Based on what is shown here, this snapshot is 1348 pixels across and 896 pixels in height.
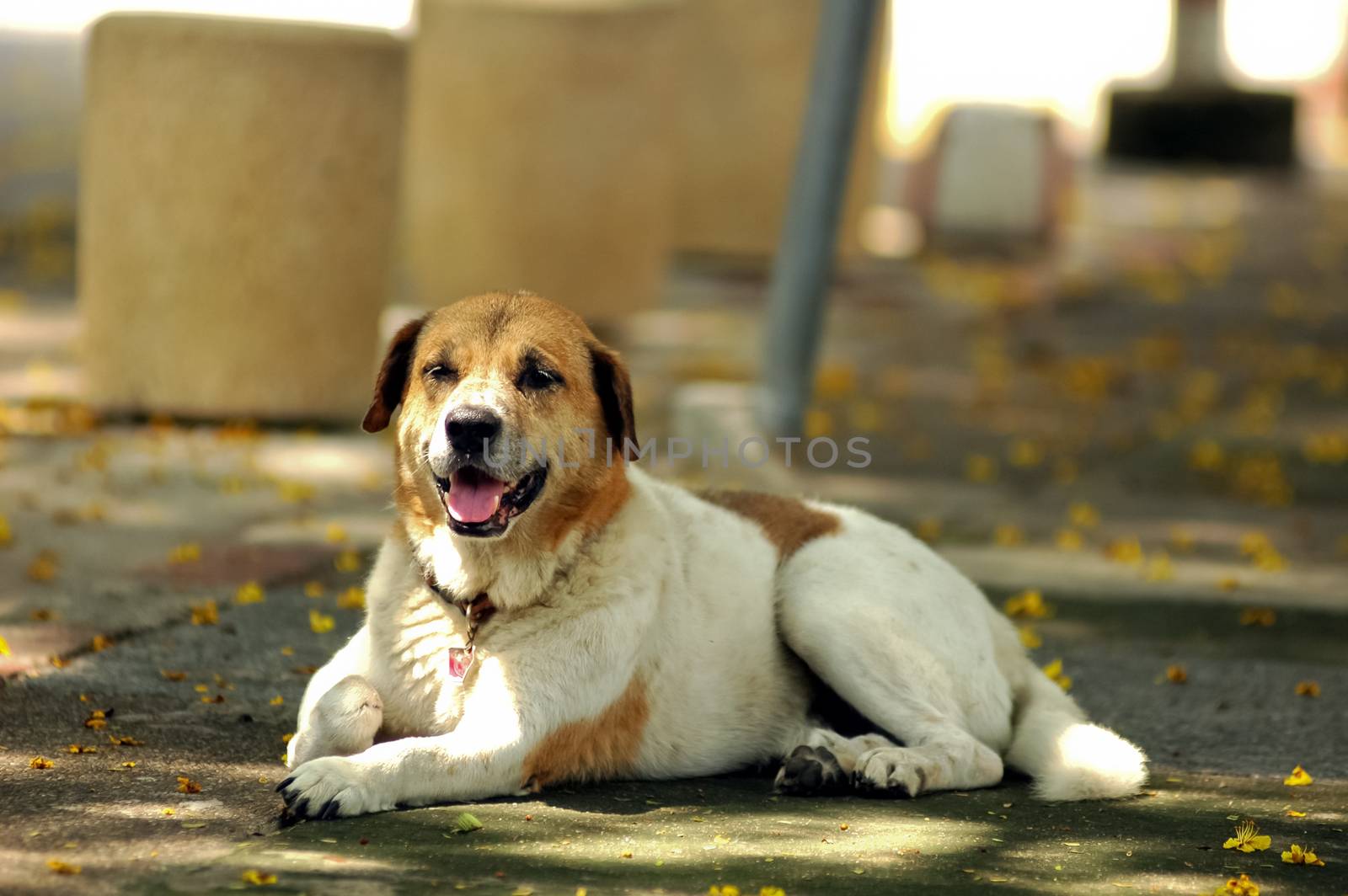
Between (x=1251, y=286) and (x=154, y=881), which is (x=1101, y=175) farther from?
(x=154, y=881)

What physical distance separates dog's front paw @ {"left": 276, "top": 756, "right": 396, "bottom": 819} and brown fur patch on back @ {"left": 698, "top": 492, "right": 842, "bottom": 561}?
1.49 m

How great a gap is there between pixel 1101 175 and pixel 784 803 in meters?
17.5

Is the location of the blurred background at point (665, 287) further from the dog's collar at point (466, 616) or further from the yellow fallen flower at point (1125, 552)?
the dog's collar at point (466, 616)

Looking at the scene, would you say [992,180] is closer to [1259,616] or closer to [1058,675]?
[1259,616]

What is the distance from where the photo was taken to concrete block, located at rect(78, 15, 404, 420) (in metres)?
8.90

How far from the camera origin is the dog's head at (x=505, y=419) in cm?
450

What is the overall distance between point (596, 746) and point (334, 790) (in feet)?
2.41

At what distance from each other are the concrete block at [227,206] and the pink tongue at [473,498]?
4857 mm

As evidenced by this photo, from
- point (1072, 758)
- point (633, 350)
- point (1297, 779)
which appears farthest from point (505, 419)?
point (633, 350)

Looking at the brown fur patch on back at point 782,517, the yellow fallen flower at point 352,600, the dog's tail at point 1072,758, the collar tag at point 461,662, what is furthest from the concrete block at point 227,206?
the dog's tail at point 1072,758

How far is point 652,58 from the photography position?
11.6 m

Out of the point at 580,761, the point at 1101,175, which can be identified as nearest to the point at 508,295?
the point at 580,761

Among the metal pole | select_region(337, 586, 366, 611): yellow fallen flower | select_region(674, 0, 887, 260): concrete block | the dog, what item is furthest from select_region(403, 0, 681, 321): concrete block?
the dog

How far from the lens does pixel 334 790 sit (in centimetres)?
418
